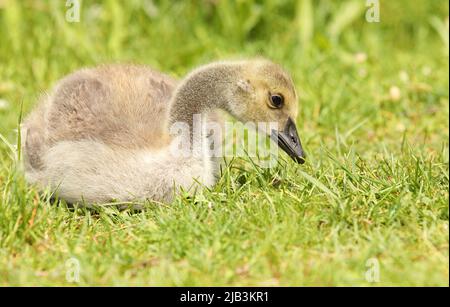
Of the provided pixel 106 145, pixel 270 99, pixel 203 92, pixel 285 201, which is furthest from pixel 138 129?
pixel 285 201

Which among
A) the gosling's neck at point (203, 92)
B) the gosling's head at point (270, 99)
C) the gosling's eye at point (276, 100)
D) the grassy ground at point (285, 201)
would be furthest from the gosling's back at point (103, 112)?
the gosling's eye at point (276, 100)

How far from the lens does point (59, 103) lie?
189 inches

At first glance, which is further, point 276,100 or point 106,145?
point 276,100

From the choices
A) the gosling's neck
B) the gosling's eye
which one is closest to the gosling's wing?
the gosling's neck

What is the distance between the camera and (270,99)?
4574 mm

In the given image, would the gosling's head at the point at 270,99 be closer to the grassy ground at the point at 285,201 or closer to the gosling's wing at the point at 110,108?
the grassy ground at the point at 285,201

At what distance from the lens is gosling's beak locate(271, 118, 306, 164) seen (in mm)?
4543

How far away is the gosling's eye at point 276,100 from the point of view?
15.0ft

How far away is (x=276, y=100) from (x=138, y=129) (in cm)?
77

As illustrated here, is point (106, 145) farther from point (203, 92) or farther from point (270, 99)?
point (270, 99)

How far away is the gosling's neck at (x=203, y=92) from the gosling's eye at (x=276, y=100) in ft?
0.75

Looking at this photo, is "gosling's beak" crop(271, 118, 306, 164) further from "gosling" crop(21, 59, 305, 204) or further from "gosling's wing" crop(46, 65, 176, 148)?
"gosling's wing" crop(46, 65, 176, 148)
